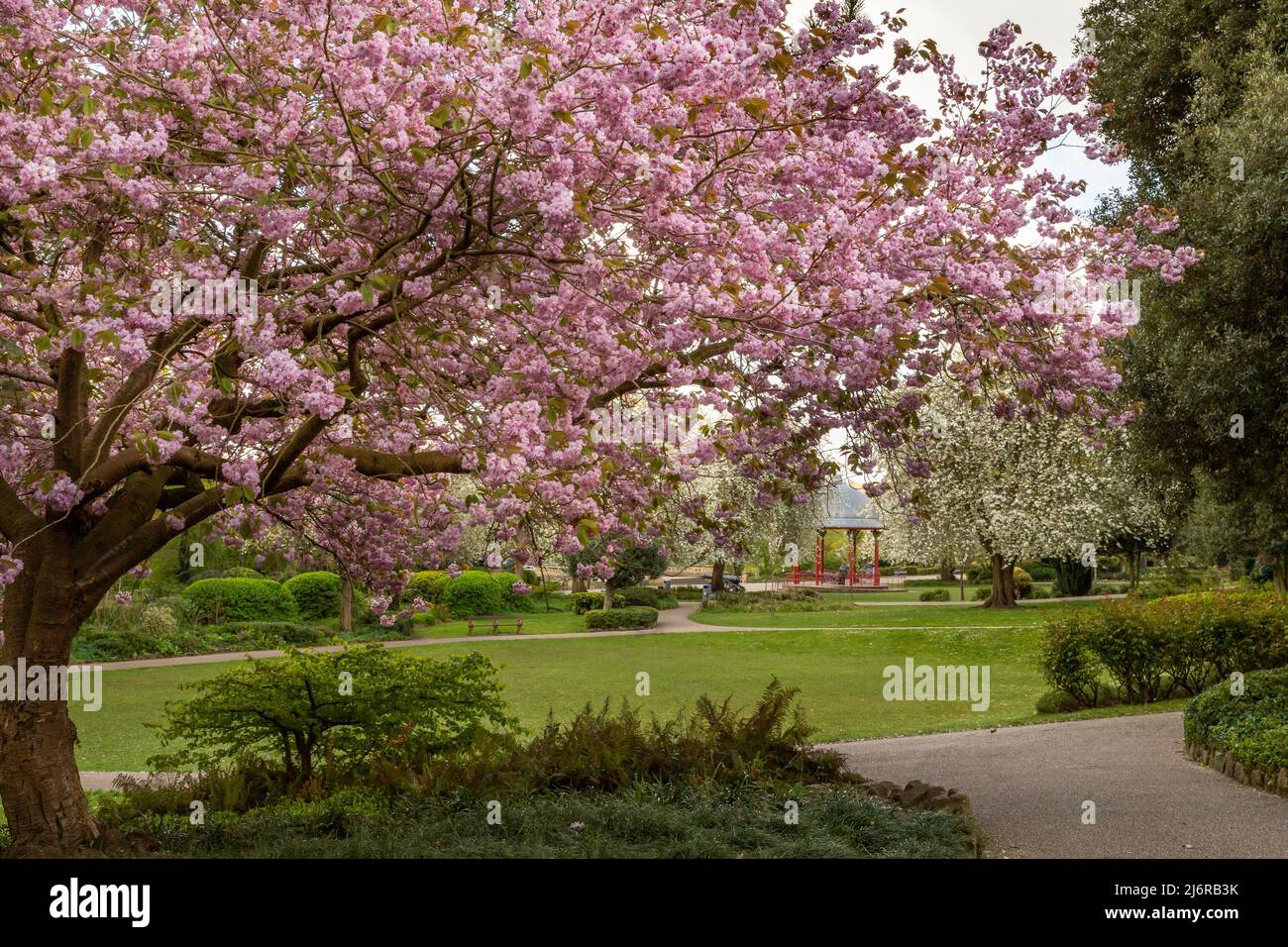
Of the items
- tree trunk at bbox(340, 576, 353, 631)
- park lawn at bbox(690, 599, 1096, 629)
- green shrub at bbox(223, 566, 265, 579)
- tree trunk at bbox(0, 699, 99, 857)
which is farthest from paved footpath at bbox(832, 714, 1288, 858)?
green shrub at bbox(223, 566, 265, 579)

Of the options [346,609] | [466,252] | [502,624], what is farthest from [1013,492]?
[466,252]

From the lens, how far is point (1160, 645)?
46.9 ft

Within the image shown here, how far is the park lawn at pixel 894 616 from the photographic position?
28.9 metres

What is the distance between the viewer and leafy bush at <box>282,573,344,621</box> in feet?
102

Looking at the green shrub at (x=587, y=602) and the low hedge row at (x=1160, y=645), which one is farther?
the green shrub at (x=587, y=602)

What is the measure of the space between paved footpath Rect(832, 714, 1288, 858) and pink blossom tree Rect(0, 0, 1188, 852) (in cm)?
310

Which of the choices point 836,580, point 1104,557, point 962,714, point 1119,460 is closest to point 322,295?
point 962,714

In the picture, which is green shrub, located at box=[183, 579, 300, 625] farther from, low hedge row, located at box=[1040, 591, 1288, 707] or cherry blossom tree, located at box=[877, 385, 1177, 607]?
low hedge row, located at box=[1040, 591, 1288, 707]

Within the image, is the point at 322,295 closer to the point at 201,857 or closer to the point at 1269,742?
the point at 201,857

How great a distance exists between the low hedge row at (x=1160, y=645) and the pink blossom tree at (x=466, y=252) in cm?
799

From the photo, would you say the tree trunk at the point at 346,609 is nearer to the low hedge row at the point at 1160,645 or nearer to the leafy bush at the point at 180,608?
the leafy bush at the point at 180,608

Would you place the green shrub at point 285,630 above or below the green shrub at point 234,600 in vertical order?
below

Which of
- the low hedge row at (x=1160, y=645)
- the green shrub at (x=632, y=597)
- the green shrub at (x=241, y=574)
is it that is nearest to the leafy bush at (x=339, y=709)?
the low hedge row at (x=1160, y=645)
